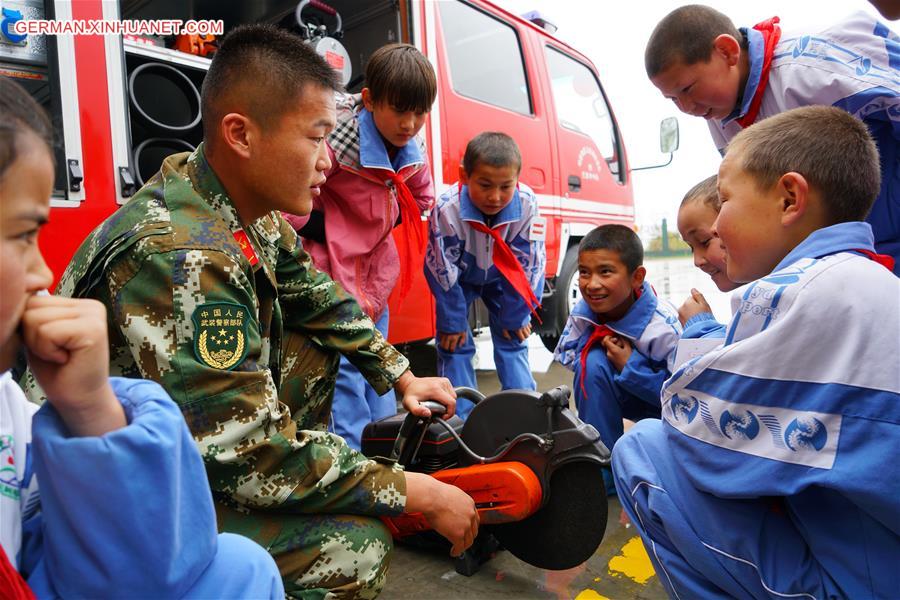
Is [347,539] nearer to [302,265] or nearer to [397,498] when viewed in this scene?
[397,498]

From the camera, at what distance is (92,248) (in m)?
1.19

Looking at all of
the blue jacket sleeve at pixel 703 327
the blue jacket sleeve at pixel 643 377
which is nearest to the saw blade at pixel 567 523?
the blue jacket sleeve at pixel 703 327

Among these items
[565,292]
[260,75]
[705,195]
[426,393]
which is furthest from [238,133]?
[565,292]

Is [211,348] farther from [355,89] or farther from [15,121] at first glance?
[355,89]

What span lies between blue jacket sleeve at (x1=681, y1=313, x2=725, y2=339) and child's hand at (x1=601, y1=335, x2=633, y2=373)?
0.73 m

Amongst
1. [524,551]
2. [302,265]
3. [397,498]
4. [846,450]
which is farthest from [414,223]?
[846,450]

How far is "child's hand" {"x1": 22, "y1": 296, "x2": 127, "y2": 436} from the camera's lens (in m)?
0.60

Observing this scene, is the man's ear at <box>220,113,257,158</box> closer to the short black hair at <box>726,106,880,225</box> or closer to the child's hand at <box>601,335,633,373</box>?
the short black hair at <box>726,106,880,225</box>

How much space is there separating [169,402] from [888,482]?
100 centimetres

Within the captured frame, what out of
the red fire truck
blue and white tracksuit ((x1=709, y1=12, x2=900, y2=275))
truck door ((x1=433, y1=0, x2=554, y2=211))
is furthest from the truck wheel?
blue and white tracksuit ((x1=709, y1=12, x2=900, y2=275))

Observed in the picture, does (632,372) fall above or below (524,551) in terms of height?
above

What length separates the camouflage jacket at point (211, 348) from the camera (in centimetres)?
105

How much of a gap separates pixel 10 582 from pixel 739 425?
105 cm

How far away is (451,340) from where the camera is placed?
3041 mm
